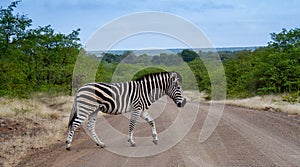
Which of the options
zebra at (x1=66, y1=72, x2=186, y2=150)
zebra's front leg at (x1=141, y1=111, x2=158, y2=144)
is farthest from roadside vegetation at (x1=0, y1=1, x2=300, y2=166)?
zebra's front leg at (x1=141, y1=111, x2=158, y2=144)

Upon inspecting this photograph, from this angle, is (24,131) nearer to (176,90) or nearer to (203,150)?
(176,90)

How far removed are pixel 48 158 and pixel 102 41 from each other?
5.53m

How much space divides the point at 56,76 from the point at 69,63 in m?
1.53

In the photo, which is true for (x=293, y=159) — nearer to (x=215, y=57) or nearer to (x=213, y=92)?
(x=213, y=92)

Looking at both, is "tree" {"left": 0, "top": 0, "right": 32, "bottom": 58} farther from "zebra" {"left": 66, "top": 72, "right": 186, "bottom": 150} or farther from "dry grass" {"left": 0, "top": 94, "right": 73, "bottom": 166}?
"zebra" {"left": 66, "top": 72, "right": 186, "bottom": 150}

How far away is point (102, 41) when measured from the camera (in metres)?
12.3

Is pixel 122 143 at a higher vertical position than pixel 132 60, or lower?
lower

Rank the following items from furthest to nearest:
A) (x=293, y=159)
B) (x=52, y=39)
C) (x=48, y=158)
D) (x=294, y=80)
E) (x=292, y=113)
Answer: (x=294, y=80)
(x=52, y=39)
(x=292, y=113)
(x=48, y=158)
(x=293, y=159)

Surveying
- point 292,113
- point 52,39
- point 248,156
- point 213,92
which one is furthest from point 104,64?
point 248,156

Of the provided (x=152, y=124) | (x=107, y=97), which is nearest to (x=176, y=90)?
(x=152, y=124)

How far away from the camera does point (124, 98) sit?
9234 millimetres

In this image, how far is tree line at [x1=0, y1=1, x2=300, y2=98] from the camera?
20359 mm

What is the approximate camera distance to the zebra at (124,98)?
890 centimetres

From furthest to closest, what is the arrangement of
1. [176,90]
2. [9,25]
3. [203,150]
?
[9,25] → [176,90] → [203,150]
